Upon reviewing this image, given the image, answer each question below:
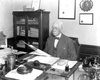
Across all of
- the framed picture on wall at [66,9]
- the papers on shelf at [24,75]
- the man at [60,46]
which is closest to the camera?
the papers on shelf at [24,75]

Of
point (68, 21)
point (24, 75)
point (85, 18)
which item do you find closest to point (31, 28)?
point (68, 21)

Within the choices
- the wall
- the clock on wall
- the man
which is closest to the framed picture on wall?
the wall

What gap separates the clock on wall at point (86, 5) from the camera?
12.1 feet

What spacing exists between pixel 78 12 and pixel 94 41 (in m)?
0.79

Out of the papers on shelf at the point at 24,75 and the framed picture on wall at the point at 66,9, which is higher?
the framed picture on wall at the point at 66,9

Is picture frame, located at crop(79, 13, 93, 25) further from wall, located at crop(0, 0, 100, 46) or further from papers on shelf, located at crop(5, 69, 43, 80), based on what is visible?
papers on shelf, located at crop(5, 69, 43, 80)

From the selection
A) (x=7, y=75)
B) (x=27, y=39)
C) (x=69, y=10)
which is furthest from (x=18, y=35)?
(x=7, y=75)

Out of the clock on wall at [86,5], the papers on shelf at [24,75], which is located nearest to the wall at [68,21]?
the clock on wall at [86,5]

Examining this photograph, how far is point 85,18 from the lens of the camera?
3.77 meters

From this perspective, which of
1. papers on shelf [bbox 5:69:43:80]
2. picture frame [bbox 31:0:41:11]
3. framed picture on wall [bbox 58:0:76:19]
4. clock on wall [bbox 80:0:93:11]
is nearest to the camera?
papers on shelf [bbox 5:69:43:80]

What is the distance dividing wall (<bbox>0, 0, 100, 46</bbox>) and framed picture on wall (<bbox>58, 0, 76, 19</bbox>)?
9 cm

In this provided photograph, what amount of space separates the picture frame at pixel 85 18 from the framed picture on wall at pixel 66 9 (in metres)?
0.20

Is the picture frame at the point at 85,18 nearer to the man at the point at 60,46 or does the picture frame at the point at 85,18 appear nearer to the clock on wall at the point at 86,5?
the clock on wall at the point at 86,5

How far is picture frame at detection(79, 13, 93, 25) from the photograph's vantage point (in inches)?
146
